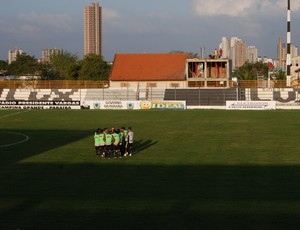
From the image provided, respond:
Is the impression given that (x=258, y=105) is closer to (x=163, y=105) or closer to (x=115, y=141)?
(x=163, y=105)

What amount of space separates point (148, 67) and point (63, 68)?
46944 mm

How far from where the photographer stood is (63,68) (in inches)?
5108

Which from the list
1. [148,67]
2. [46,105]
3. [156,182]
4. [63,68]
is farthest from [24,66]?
[156,182]

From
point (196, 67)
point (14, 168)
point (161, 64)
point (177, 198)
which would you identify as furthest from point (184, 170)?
point (161, 64)

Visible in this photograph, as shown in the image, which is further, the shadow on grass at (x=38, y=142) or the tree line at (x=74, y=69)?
the tree line at (x=74, y=69)

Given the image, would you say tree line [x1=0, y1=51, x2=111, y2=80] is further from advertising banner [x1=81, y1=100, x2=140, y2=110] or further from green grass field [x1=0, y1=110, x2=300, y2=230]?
green grass field [x1=0, y1=110, x2=300, y2=230]

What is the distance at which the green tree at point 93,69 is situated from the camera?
3964 inches

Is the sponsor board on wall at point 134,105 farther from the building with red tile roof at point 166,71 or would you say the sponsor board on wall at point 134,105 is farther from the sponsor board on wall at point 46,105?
the building with red tile roof at point 166,71

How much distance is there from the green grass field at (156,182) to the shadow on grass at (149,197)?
0.10ft

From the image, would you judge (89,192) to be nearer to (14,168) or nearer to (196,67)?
(14,168)

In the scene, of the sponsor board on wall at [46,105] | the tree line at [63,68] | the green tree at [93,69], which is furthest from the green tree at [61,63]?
the sponsor board on wall at [46,105]

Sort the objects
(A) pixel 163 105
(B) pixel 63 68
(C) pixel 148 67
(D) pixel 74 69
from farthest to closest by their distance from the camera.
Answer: (B) pixel 63 68 → (D) pixel 74 69 → (C) pixel 148 67 → (A) pixel 163 105

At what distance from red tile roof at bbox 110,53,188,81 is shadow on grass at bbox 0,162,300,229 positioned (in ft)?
206

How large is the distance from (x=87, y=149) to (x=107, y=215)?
13803mm
